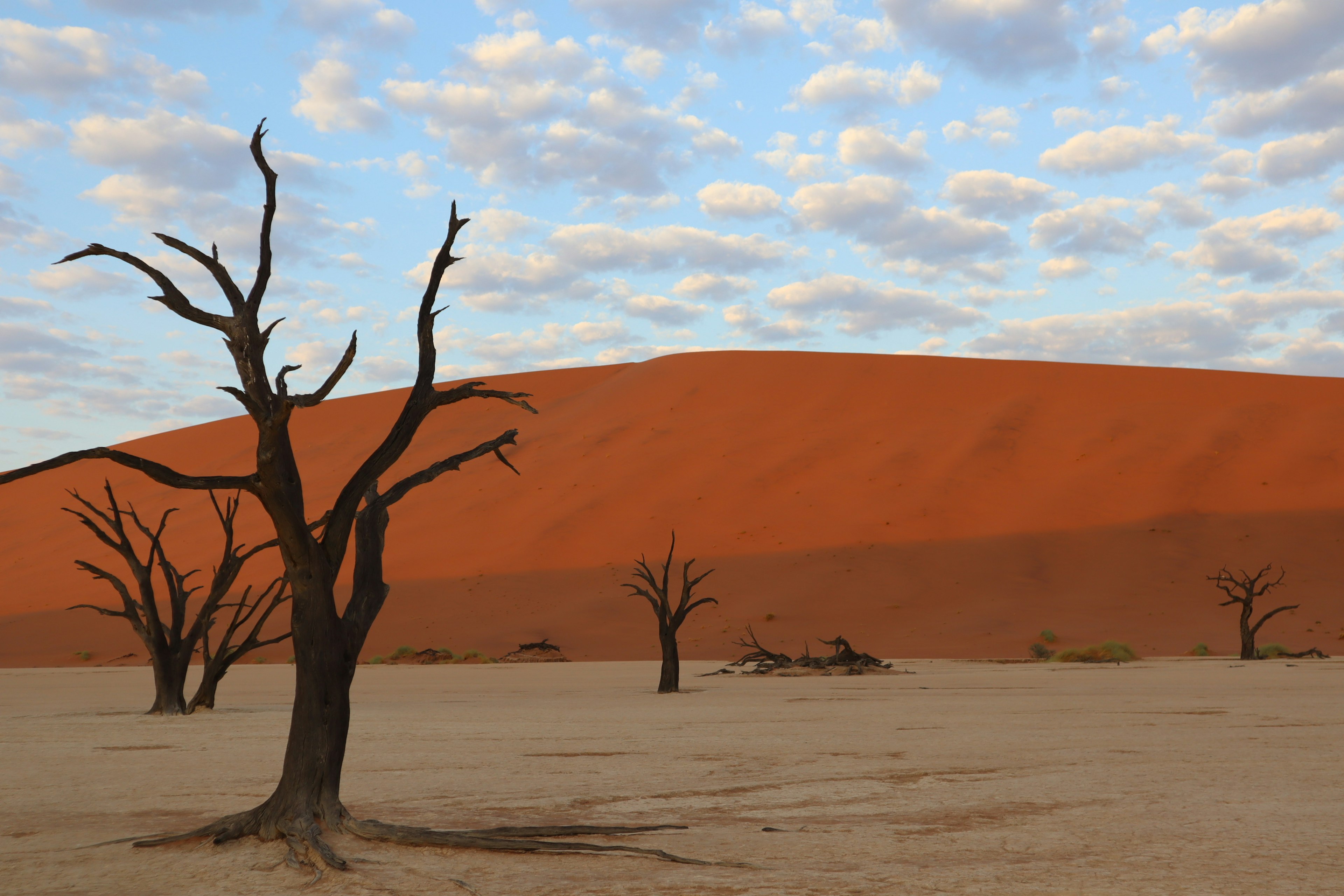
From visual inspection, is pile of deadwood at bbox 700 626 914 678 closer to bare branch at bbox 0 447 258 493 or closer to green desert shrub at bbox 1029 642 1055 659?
green desert shrub at bbox 1029 642 1055 659

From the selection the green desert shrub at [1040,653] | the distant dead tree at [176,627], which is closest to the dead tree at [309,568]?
the distant dead tree at [176,627]

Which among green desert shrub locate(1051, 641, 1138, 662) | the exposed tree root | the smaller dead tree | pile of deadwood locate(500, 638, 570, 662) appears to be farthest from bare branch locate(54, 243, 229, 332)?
pile of deadwood locate(500, 638, 570, 662)

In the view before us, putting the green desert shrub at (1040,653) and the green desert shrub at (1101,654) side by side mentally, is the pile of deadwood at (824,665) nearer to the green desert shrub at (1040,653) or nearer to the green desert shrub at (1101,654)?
the green desert shrub at (1101,654)

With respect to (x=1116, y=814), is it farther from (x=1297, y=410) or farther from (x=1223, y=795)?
(x=1297, y=410)

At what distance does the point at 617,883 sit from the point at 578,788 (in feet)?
8.43

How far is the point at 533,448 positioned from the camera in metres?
50.1

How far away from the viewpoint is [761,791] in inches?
251

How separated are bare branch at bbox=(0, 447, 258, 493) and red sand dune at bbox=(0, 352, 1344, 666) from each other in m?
24.7

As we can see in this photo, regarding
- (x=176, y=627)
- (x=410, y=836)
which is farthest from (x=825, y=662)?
(x=410, y=836)

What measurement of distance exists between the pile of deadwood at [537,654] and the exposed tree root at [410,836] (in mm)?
23667

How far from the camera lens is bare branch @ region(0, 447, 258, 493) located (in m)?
4.15

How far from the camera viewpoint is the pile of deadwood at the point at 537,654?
28.4m

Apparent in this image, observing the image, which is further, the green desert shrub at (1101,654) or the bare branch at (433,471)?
the green desert shrub at (1101,654)

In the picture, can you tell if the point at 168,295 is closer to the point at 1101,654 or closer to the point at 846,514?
the point at 1101,654
